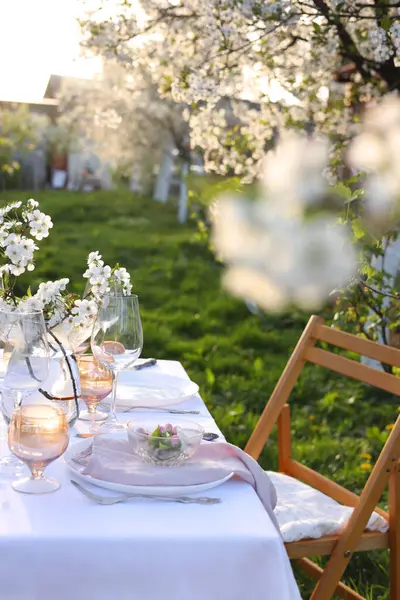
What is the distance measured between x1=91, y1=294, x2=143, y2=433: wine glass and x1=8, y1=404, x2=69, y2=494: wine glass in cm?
41

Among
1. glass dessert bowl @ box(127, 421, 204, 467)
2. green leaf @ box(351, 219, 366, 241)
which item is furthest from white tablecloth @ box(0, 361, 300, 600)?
green leaf @ box(351, 219, 366, 241)

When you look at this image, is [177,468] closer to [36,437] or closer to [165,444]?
[165,444]

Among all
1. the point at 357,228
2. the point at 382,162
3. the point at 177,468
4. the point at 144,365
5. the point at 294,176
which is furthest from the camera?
the point at 144,365

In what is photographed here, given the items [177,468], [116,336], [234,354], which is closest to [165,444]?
[177,468]

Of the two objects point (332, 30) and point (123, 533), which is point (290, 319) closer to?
point (332, 30)

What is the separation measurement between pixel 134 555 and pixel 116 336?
68cm

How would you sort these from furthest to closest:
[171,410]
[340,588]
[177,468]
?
[340,588] < [171,410] < [177,468]

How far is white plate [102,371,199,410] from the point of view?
2.11 m

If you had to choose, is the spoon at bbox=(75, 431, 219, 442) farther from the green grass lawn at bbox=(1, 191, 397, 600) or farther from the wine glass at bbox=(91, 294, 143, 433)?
the green grass lawn at bbox=(1, 191, 397, 600)

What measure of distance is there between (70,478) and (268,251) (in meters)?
1.03

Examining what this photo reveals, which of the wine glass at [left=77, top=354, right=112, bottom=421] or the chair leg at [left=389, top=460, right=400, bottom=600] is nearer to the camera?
the wine glass at [left=77, top=354, right=112, bottom=421]

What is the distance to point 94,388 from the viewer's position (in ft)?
6.39

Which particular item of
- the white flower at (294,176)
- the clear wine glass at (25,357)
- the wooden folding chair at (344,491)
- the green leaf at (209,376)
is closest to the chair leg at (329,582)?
the wooden folding chair at (344,491)

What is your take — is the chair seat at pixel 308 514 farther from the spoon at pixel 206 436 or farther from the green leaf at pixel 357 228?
the green leaf at pixel 357 228
